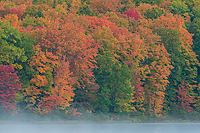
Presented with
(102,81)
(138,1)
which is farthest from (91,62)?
(138,1)

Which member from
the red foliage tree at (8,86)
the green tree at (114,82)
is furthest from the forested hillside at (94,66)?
the green tree at (114,82)

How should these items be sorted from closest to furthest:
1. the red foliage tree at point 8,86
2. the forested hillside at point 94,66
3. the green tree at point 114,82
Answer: the red foliage tree at point 8,86
the forested hillside at point 94,66
the green tree at point 114,82

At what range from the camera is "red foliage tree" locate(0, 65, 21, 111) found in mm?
53119

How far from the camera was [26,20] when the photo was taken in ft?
226

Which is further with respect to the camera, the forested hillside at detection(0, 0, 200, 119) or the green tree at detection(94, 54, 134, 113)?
the green tree at detection(94, 54, 134, 113)

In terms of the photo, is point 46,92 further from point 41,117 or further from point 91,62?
point 91,62

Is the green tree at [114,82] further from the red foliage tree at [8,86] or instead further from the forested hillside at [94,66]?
the red foliage tree at [8,86]

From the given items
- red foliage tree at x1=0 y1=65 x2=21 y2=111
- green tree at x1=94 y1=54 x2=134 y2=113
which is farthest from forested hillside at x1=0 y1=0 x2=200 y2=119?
green tree at x1=94 y1=54 x2=134 y2=113

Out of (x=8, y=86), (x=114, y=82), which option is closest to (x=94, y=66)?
(x=114, y=82)

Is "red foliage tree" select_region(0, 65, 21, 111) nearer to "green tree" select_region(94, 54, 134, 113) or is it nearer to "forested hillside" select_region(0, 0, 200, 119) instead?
"forested hillside" select_region(0, 0, 200, 119)

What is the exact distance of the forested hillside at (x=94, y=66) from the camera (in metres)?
57.8

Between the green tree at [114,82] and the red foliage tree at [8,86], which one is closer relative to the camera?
the red foliage tree at [8,86]

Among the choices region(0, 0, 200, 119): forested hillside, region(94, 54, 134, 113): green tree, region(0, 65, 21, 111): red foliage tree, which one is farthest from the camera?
region(94, 54, 134, 113): green tree

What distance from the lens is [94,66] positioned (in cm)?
6756
